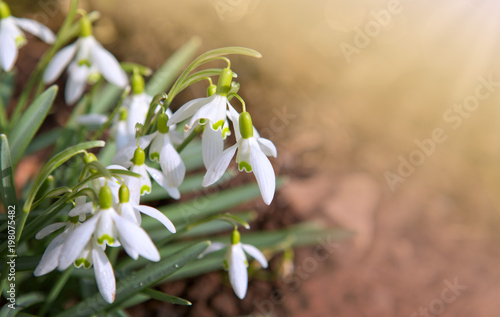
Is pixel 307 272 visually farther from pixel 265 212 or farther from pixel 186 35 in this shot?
pixel 186 35

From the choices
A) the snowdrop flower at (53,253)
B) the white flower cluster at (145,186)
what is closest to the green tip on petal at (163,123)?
the white flower cluster at (145,186)

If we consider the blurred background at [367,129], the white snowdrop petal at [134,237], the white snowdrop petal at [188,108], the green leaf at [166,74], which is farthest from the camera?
the blurred background at [367,129]

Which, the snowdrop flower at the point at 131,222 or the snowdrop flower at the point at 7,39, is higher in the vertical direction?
the snowdrop flower at the point at 131,222

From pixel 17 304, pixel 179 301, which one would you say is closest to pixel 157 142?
pixel 179 301

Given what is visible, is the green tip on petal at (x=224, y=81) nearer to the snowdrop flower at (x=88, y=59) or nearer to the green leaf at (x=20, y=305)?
the snowdrop flower at (x=88, y=59)

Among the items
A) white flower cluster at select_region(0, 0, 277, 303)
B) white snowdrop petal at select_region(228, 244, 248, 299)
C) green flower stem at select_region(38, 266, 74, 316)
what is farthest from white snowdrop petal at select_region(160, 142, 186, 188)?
green flower stem at select_region(38, 266, 74, 316)

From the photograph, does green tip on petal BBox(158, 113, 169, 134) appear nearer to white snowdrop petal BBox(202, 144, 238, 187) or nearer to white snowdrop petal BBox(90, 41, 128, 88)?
white snowdrop petal BBox(202, 144, 238, 187)
